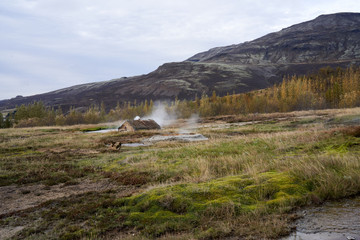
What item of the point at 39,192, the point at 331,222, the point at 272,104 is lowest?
the point at 272,104

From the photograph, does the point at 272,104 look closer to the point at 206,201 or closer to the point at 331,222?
the point at 206,201

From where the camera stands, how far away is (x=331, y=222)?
5672 mm

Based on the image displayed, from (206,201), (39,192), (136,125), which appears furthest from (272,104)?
(206,201)

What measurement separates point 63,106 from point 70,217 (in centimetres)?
19497

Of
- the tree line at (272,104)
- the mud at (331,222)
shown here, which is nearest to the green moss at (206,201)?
the mud at (331,222)

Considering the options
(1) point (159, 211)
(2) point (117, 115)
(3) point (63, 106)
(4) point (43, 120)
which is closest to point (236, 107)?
(2) point (117, 115)

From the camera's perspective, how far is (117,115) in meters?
111

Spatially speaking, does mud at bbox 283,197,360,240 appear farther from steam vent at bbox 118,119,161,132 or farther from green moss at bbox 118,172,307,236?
steam vent at bbox 118,119,161,132

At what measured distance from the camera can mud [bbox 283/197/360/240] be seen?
518 centimetres

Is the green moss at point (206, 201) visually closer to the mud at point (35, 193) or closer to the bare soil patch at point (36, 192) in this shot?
the bare soil patch at point (36, 192)

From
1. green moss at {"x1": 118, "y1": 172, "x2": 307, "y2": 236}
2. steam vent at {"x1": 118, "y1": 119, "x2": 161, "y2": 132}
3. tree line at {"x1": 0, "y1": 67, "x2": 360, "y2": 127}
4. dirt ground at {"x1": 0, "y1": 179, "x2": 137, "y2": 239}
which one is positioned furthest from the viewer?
tree line at {"x1": 0, "y1": 67, "x2": 360, "y2": 127}

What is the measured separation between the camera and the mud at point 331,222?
17.0 feet

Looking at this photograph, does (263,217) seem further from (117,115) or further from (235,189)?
(117,115)

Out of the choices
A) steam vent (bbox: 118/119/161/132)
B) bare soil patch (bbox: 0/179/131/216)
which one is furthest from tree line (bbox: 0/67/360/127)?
bare soil patch (bbox: 0/179/131/216)
